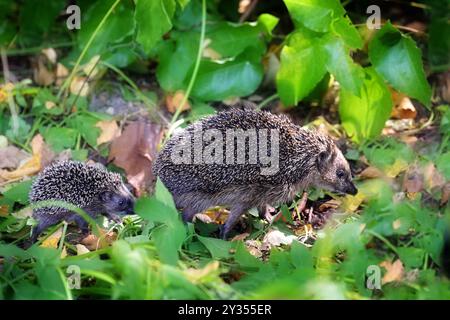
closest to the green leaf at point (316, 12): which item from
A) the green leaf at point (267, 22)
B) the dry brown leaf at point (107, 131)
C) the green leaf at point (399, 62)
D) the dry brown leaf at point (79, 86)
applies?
the green leaf at point (399, 62)

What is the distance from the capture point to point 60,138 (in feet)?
24.8

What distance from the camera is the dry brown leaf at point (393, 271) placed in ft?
16.8

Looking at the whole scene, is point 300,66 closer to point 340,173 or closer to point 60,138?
point 340,173

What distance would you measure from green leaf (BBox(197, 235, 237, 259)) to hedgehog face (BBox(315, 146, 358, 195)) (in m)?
1.22

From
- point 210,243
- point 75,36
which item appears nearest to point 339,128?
point 210,243

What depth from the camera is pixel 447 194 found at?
6402 mm

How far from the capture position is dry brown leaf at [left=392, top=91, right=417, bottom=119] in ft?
26.0

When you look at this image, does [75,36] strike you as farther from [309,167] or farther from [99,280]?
[99,280]

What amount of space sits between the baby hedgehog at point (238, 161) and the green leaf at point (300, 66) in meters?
0.78

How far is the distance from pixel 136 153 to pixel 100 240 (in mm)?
1505

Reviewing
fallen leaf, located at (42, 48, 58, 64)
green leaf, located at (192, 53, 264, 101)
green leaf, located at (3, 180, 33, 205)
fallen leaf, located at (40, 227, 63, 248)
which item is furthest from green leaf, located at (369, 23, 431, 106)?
fallen leaf, located at (42, 48, 58, 64)

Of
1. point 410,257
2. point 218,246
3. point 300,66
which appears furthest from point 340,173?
point 410,257

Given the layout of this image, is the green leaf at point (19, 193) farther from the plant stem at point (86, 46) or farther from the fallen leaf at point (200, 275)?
the fallen leaf at point (200, 275)
